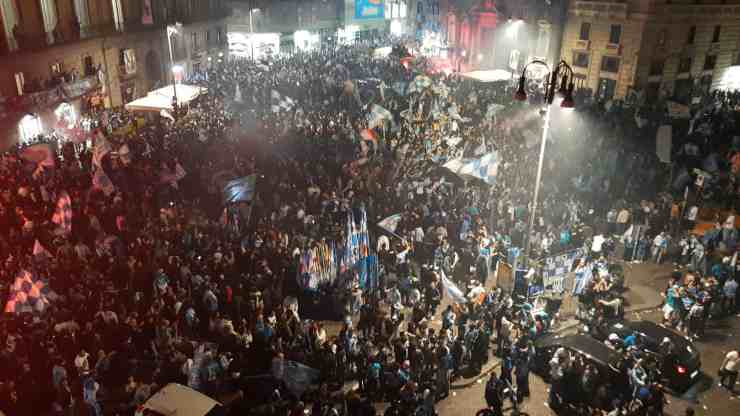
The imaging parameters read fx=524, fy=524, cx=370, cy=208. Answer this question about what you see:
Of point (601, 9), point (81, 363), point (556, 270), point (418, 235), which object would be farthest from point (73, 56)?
point (601, 9)

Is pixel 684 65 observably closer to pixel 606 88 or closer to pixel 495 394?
pixel 606 88

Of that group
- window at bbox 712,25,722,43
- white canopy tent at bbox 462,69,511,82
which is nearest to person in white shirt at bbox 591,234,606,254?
white canopy tent at bbox 462,69,511,82

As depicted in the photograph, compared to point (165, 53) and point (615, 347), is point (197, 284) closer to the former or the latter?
point (615, 347)

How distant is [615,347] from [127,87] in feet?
126

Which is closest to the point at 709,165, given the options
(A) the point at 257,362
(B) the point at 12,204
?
(A) the point at 257,362

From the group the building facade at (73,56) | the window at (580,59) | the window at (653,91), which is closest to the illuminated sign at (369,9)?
the building facade at (73,56)

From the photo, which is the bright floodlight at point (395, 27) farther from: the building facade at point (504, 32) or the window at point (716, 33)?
the window at point (716, 33)

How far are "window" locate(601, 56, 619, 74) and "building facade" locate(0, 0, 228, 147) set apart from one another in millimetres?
32144

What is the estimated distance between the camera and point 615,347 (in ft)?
41.4

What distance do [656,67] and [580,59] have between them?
5386 mm

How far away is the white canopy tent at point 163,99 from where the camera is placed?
27875mm

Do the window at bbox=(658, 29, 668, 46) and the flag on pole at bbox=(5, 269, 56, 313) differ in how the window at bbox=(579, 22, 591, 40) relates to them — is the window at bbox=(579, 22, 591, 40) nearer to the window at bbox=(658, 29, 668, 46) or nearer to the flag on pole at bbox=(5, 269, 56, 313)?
the window at bbox=(658, 29, 668, 46)

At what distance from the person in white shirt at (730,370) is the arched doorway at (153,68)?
4288 cm

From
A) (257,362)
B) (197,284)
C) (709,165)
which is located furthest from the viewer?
(709,165)
